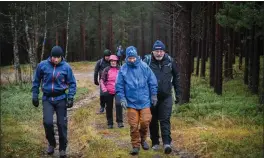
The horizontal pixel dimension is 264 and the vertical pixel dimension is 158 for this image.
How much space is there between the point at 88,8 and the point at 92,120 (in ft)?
142

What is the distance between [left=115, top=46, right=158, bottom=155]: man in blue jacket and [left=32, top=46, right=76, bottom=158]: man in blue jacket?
110cm

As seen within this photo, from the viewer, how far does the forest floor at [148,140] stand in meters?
8.26

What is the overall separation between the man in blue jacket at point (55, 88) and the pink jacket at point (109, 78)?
334cm

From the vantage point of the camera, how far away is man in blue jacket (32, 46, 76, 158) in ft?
26.0

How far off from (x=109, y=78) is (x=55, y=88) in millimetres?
3688

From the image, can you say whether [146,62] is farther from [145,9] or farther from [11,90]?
[145,9]

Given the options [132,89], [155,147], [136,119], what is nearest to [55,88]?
[132,89]

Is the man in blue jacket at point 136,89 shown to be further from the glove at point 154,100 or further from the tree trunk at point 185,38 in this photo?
the tree trunk at point 185,38

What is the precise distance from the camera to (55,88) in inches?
313

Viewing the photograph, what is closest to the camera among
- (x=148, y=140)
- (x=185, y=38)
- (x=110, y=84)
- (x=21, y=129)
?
(x=148, y=140)

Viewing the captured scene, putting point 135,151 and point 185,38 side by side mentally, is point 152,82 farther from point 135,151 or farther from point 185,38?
point 185,38

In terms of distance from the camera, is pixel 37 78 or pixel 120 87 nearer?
pixel 120 87

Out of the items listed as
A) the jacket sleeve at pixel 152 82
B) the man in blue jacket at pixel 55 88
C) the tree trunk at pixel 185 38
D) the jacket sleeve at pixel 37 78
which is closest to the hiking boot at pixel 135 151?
the jacket sleeve at pixel 152 82

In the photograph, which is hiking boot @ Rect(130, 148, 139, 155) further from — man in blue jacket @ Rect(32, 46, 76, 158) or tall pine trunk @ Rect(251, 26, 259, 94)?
tall pine trunk @ Rect(251, 26, 259, 94)
